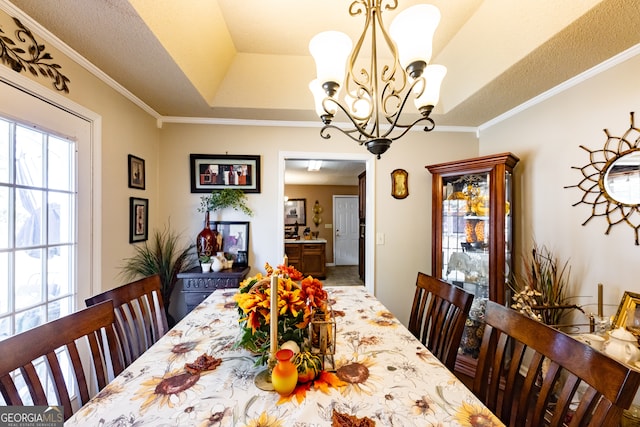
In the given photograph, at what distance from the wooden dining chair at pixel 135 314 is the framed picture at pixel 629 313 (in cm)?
250

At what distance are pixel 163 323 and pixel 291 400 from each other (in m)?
1.08

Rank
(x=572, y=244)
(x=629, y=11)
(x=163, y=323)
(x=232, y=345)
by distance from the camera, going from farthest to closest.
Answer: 1. (x=572, y=244)
2. (x=163, y=323)
3. (x=629, y=11)
4. (x=232, y=345)

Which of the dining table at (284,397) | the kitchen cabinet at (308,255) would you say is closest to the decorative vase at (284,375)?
the dining table at (284,397)

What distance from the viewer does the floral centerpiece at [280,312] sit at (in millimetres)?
953

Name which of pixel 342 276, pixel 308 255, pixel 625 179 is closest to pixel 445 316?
pixel 625 179

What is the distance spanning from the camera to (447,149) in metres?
2.91

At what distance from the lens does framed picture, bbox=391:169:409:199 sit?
2.85m

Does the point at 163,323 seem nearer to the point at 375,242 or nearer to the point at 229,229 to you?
the point at 229,229

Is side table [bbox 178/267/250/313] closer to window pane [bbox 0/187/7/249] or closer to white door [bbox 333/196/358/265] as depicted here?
window pane [bbox 0/187/7/249]

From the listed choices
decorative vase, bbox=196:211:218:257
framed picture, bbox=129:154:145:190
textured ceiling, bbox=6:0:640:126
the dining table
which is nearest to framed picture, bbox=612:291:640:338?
the dining table

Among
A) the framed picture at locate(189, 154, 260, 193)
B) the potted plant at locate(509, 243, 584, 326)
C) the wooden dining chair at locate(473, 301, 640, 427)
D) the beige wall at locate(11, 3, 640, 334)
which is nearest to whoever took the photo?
the wooden dining chair at locate(473, 301, 640, 427)

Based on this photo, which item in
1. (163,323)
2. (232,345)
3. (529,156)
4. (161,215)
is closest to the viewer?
(232,345)

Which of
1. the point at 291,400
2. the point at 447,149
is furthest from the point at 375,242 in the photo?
the point at 291,400

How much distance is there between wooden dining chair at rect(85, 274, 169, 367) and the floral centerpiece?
64 centimetres
